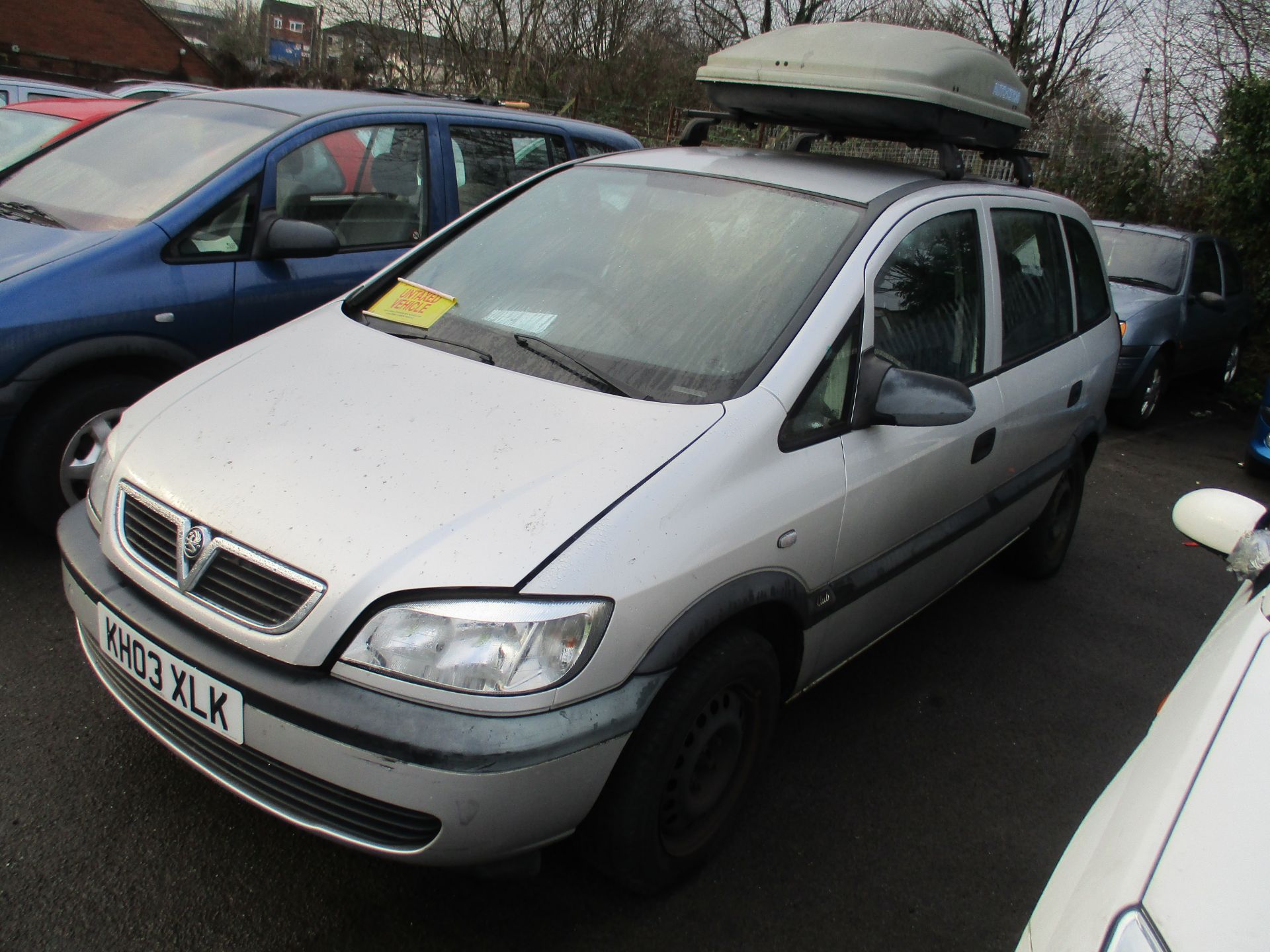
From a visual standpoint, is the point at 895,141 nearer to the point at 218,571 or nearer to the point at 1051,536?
the point at 1051,536

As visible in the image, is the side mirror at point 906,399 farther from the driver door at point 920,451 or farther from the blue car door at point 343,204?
the blue car door at point 343,204

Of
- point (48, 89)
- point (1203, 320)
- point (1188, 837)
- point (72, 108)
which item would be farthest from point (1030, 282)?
point (48, 89)

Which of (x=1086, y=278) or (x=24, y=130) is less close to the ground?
(x=1086, y=278)

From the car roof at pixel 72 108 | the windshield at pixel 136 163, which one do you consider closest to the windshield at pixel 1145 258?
the windshield at pixel 136 163

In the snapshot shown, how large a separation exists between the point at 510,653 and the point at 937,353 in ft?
5.93

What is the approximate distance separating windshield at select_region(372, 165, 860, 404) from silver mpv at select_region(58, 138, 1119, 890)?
0.01 m

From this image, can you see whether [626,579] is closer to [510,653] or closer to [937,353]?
[510,653]

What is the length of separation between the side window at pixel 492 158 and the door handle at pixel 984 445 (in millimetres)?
2605

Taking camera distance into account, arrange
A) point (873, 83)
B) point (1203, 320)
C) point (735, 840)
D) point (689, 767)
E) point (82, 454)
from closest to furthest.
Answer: point (689, 767) → point (735, 840) → point (873, 83) → point (82, 454) → point (1203, 320)

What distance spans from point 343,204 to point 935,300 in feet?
8.80

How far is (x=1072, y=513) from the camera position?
4.55 meters

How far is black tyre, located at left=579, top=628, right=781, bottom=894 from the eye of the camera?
205 cm

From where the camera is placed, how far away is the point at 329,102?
4445 millimetres

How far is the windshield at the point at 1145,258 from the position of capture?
27.4 ft
